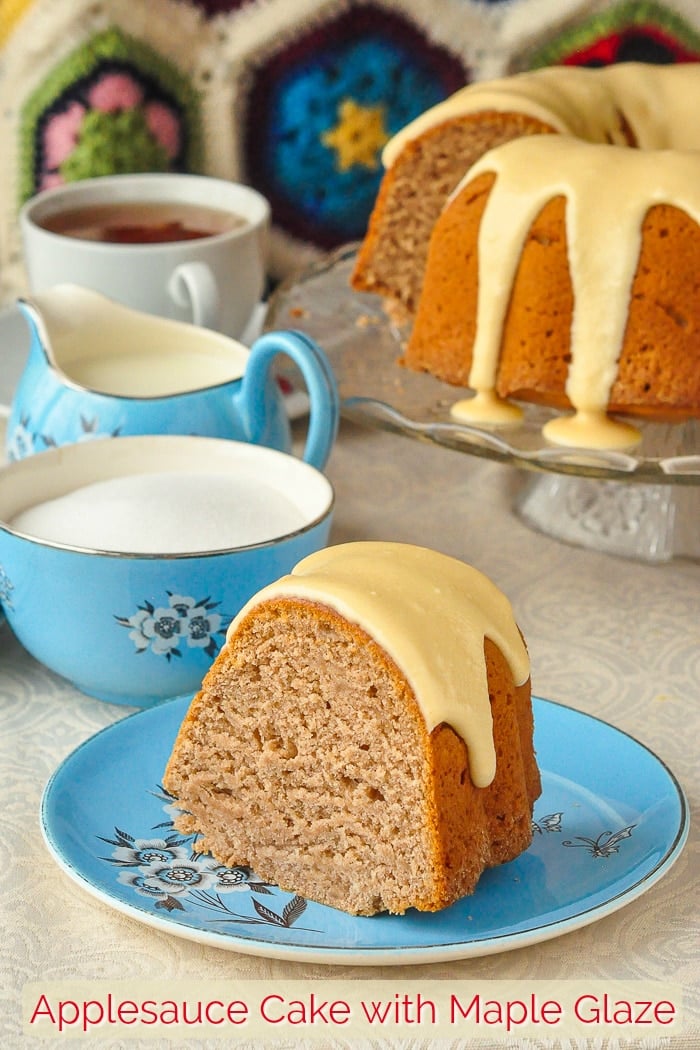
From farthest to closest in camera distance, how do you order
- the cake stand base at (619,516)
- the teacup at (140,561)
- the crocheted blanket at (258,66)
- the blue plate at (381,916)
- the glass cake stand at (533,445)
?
the crocheted blanket at (258,66)
the cake stand base at (619,516)
the glass cake stand at (533,445)
the teacup at (140,561)
the blue plate at (381,916)

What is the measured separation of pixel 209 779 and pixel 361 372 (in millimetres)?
495

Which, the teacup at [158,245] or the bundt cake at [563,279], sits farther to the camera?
the teacup at [158,245]

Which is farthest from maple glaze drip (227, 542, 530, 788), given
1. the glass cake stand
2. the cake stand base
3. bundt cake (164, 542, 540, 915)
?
the cake stand base

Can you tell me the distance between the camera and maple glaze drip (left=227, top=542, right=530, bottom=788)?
0.66 meters

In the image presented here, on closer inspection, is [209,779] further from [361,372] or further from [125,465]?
[361,372]

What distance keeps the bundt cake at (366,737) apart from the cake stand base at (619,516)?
0.41 meters

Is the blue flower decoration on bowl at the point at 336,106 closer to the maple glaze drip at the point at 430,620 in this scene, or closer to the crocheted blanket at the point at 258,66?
the crocheted blanket at the point at 258,66

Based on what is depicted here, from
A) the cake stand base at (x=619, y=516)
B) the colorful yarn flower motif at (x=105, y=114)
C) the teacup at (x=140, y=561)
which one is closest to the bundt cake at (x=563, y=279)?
the cake stand base at (x=619, y=516)

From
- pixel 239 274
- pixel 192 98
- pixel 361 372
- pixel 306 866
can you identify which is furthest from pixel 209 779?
pixel 192 98

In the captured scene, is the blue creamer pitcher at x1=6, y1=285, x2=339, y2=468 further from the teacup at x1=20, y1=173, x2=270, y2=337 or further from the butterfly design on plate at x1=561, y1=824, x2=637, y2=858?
the butterfly design on plate at x1=561, y1=824, x2=637, y2=858

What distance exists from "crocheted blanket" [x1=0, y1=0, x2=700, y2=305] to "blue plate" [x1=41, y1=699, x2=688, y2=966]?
903 millimetres

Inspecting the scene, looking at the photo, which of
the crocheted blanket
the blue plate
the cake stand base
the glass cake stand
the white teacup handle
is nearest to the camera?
the blue plate

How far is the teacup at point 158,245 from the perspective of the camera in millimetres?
1236

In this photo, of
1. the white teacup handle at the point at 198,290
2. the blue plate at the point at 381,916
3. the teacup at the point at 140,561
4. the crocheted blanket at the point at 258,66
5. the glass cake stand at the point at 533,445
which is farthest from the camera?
the crocheted blanket at the point at 258,66
